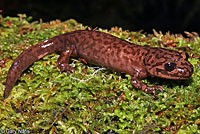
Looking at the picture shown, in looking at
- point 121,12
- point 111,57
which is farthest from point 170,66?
point 121,12

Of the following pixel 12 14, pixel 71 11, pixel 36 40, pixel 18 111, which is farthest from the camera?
pixel 71 11

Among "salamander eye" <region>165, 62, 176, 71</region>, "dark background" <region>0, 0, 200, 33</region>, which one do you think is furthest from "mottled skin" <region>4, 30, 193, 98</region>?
"dark background" <region>0, 0, 200, 33</region>

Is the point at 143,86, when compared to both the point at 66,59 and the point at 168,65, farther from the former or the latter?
the point at 66,59

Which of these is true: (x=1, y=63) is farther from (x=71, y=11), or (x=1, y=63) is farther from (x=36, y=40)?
(x=71, y=11)

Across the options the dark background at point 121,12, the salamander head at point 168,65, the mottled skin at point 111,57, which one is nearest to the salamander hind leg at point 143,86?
the mottled skin at point 111,57

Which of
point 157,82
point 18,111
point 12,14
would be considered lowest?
point 18,111

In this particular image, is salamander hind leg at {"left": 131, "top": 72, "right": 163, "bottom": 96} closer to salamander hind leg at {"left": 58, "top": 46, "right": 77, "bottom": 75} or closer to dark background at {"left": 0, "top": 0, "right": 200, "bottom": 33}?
salamander hind leg at {"left": 58, "top": 46, "right": 77, "bottom": 75}

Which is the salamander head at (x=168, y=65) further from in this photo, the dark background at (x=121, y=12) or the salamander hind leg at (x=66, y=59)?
the dark background at (x=121, y=12)

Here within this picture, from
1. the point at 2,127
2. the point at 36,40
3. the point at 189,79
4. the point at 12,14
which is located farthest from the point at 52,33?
the point at 12,14
